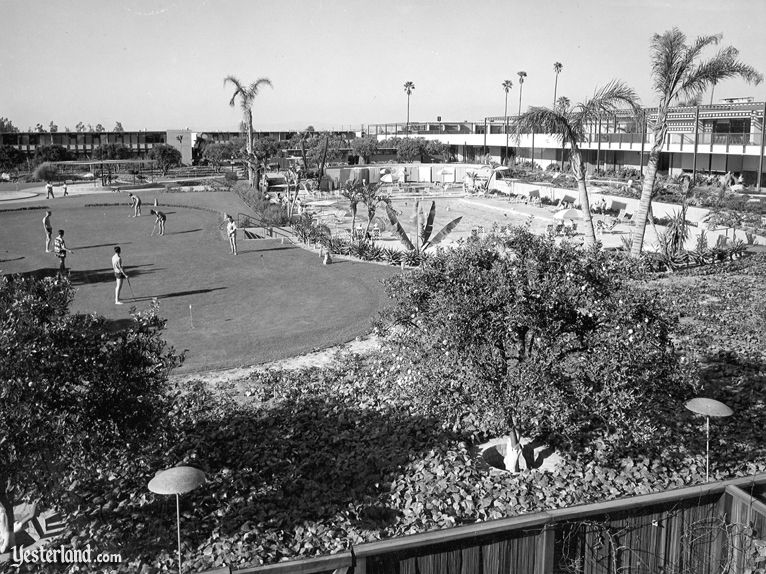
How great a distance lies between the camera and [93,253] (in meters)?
29.1

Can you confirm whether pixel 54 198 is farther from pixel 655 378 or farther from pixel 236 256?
pixel 655 378

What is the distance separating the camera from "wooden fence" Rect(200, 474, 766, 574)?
5.90 metres

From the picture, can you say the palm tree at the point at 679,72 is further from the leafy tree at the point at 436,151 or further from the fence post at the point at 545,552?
the leafy tree at the point at 436,151

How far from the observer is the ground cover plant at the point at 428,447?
28.9 feet

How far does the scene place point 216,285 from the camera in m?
22.6

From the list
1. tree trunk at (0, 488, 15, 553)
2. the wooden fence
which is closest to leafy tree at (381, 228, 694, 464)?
the wooden fence

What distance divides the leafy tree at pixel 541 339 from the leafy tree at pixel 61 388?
372 cm

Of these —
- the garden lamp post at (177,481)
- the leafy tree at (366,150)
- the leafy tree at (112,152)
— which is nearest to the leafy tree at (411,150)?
the leafy tree at (366,150)

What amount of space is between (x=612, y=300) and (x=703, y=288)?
47.2 ft

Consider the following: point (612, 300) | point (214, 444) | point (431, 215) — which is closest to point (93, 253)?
point (431, 215)

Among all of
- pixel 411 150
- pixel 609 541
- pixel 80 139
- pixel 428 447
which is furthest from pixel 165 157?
pixel 609 541

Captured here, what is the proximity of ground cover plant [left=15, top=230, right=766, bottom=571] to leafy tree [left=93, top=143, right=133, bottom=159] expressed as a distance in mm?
98312

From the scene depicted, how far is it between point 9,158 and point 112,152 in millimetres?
17696

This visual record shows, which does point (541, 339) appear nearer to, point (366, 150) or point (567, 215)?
point (567, 215)
